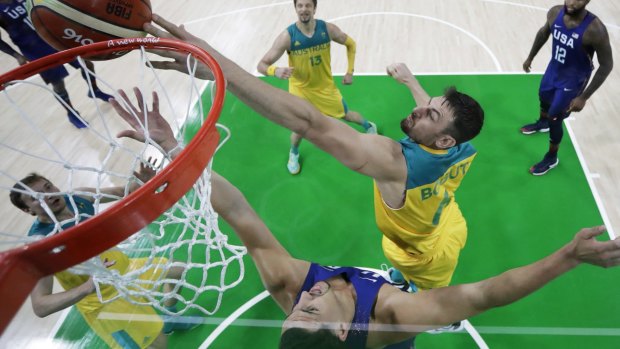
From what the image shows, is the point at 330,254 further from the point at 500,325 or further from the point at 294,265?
the point at 294,265

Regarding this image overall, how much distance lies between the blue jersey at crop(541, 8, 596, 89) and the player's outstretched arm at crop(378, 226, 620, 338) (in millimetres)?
2386

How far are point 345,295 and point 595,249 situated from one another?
0.87 m

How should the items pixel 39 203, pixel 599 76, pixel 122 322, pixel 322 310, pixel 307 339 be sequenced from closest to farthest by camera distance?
pixel 307 339, pixel 322 310, pixel 39 203, pixel 122 322, pixel 599 76

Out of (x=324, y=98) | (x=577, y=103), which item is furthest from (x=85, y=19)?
(x=577, y=103)

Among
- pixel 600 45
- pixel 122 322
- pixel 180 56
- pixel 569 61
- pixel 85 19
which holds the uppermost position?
pixel 85 19

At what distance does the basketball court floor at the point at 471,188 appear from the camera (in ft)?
8.86

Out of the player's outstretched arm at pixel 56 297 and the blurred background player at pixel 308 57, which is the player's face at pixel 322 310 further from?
the blurred background player at pixel 308 57

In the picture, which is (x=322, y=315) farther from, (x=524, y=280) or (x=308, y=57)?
(x=308, y=57)

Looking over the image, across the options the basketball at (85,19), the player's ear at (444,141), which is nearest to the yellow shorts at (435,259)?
the player's ear at (444,141)

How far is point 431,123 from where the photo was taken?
202 centimetres

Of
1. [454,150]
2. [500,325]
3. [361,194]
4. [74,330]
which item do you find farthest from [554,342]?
[74,330]

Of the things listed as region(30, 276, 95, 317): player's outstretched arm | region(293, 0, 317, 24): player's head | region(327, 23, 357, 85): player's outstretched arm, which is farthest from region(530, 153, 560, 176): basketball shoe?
region(30, 276, 95, 317): player's outstretched arm

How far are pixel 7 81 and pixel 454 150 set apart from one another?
1982 mm

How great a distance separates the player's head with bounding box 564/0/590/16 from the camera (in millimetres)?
2797
